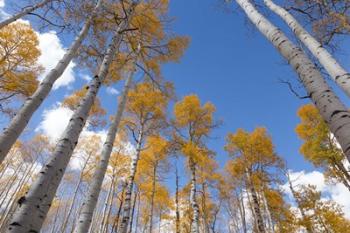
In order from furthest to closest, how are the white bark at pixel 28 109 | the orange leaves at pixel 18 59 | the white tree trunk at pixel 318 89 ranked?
the orange leaves at pixel 18 59, the white bark at pixel 28 109, the white tree trunk at pixel 318 89

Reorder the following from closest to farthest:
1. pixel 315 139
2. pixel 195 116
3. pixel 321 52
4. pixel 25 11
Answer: pixel 321 52, pixel 25 11, pixel 195 116, pixel 315 139

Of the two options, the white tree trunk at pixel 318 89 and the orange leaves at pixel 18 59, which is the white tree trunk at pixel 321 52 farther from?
the orange leaves at pixel 18 59

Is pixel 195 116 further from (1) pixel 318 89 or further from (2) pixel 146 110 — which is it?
(1) pixel 318 89

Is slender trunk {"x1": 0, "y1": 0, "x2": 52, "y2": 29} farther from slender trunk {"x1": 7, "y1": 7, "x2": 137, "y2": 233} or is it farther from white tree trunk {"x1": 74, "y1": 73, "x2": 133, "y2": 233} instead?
slender trunk {"x1": 7, "y1": 7, "x2": 137, "y2": 233}

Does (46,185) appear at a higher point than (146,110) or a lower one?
lower

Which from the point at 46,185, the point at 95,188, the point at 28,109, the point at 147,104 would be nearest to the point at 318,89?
the point at 46,185

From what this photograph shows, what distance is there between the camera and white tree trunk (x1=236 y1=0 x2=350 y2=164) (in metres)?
1.77

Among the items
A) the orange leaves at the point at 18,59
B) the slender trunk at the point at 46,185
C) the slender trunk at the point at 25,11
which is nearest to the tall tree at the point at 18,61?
the orange leaves at the point at 18,59

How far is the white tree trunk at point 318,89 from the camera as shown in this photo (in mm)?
1766

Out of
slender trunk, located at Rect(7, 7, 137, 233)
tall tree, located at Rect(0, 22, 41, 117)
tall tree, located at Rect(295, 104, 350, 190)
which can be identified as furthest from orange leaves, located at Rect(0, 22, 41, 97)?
tall tree, located at Rect(295, 104, 350, 190)

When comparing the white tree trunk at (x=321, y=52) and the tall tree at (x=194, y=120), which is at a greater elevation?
the tall tree at (x=194, y=120)

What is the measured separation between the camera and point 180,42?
902 centimetres

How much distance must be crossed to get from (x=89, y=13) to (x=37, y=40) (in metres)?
7.20

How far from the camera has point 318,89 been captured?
2254 mm
